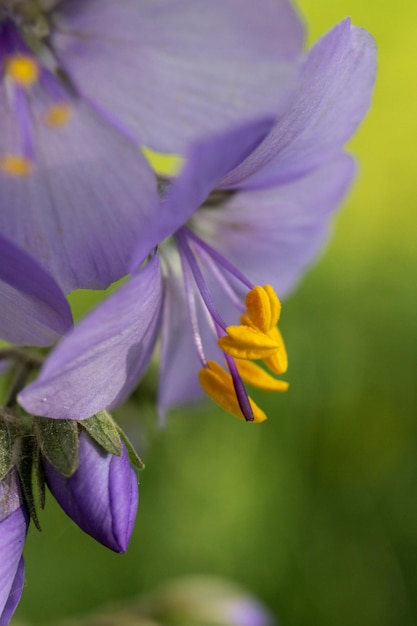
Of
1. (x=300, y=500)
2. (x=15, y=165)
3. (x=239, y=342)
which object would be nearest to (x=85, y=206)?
(x=15, y=165)

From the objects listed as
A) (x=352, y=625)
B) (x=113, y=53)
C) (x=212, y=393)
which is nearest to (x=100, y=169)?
(x=113, y=53)

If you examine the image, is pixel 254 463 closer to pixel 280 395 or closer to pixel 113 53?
pixel 280 395

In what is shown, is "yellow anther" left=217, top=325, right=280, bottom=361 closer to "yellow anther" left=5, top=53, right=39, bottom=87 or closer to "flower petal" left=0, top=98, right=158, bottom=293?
"flower petal" left=0, top=98, right=158, bottom=293

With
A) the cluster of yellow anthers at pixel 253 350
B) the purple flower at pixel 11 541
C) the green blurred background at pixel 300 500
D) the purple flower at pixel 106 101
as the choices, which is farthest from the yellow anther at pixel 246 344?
the green blurred background at pixel 300 500

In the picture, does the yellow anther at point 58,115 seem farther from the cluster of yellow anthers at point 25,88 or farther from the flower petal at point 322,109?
the flower petal at point 322,109

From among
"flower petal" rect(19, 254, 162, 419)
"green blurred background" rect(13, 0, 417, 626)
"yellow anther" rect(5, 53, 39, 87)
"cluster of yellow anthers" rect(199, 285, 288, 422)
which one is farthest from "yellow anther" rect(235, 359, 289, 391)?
"green blurred background" rect(13, 0, 417, 626)

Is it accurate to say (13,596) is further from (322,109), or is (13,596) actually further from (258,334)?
(322,109)
